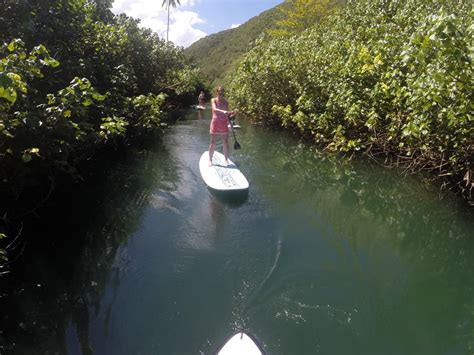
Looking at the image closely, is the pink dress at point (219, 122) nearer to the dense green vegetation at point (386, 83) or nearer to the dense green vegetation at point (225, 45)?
the dense green vegetation at point (386, 83)

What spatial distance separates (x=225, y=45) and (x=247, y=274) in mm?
107804

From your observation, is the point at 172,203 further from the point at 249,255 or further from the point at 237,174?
the point at 249,255

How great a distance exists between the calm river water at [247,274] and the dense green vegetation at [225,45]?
66749 mm

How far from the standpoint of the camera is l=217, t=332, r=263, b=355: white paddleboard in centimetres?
386

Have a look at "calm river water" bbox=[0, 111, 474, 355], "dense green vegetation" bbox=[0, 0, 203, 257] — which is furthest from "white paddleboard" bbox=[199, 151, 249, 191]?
"dense green vegetation" bbox=[0, 0, 203, 257]

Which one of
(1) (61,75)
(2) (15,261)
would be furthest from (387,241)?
(1) (61,75)

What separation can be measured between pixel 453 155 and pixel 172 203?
6.39m

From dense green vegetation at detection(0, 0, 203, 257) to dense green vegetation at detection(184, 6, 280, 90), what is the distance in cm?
6293

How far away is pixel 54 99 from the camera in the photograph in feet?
17.9

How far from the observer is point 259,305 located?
498 centimetres

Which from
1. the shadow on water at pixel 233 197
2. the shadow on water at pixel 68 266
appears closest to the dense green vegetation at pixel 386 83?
the shadow on water at pixel 233 197

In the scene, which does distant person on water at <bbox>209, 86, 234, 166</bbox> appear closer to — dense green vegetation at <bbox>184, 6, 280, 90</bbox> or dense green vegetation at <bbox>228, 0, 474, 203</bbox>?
dense green vegetation at <bbox>228, 0, 474, 203</bbox>

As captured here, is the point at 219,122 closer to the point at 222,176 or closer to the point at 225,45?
the point at 222,176

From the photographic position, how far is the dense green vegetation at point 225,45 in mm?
84438
